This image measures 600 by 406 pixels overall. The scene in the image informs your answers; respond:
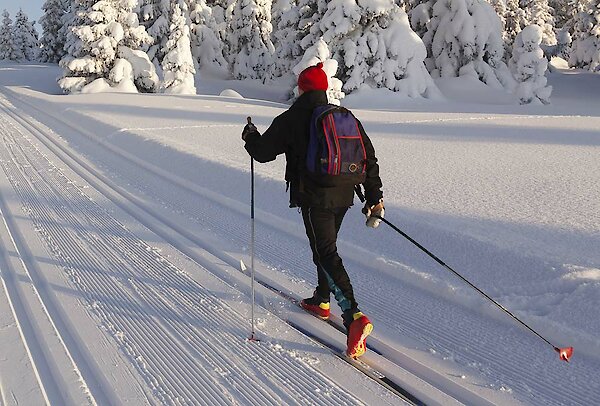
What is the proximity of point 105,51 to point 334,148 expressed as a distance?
Answer: 26.1 m

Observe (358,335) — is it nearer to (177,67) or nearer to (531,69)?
(177,67)

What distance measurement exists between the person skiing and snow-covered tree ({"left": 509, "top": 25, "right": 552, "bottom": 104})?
27325 mm

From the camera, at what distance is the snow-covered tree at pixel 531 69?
2781 cm

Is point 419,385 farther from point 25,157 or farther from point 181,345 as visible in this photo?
point 25,157

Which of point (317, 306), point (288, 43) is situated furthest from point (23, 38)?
point (317, 306)

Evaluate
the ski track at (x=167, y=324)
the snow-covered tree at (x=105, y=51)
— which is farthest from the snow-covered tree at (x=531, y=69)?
the ski track at (x=167, y=324)

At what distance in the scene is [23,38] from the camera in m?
64.1

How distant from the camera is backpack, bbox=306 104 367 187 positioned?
3.27 metres

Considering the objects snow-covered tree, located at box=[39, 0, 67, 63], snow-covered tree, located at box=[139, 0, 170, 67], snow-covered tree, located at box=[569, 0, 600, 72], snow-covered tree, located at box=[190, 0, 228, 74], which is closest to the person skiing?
snow-covered tree, located at box=[139, 0, 170, 67]

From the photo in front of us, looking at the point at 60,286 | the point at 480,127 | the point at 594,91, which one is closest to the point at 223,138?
the point at 480,127

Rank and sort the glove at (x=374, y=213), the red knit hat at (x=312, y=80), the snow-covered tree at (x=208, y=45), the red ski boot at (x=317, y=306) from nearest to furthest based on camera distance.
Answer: the red knit hat at (x=312, y=80), the glove at (x=374, y=213), the red ski boot at (x=317, y=306), the snow-covered tree at (x=208, y=45)

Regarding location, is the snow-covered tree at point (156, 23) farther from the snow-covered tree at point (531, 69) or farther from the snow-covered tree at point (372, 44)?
the snow-covered tree at point (531, 69)

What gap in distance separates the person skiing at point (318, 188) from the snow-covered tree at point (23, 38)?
70.7 meters

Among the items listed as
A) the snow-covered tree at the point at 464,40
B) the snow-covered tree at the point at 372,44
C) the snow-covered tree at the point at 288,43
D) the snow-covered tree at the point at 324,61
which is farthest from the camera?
the snow-covered tree at the point at 464,40
